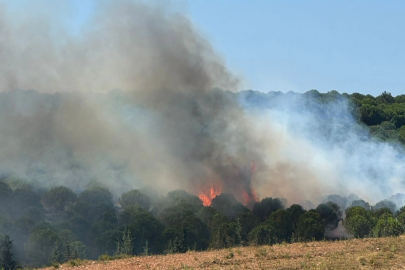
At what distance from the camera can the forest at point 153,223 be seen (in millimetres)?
43025

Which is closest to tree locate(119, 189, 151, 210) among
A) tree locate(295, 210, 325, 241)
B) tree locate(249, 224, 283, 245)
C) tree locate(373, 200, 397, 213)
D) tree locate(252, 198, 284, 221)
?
tree locate(252, 198, 284, 221)

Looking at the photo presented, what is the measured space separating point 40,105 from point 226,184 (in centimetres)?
4077

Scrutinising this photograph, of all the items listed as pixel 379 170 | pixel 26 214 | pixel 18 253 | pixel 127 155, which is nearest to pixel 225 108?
pixel 127 155

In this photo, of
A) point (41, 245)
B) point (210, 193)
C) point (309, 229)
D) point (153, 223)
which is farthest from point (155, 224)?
point (210, 193)

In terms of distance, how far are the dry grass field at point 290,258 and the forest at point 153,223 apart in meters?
4.05

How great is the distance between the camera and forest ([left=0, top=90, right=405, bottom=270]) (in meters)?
43.0

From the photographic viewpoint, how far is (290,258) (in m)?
26.5

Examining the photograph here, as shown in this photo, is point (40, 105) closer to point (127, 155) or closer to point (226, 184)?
point (127, 155)

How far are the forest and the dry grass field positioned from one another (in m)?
4.05

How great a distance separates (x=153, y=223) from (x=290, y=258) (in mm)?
25251

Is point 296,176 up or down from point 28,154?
down

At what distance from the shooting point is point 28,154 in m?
93.0

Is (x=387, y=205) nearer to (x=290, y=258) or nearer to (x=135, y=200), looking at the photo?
(x=135, y=200)

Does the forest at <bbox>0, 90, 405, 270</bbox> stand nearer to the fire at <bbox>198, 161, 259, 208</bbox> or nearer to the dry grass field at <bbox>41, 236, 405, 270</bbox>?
the dry grass field at <bbox>41, 236, 405, 270</bbox>
